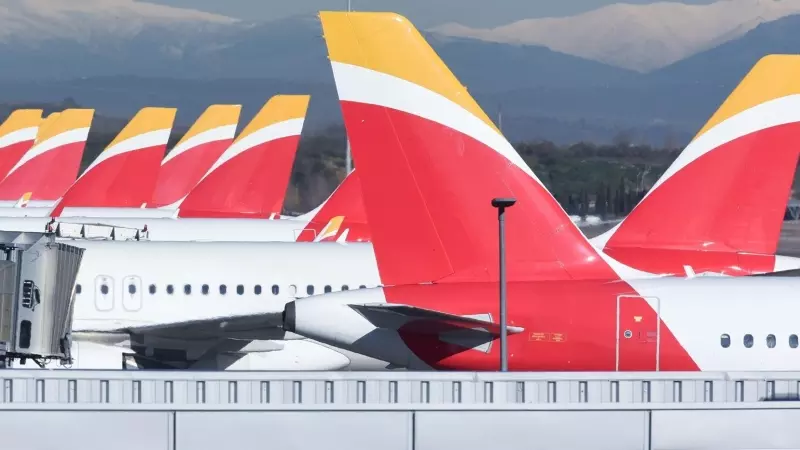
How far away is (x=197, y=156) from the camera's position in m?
51.8

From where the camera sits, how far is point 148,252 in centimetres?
2481

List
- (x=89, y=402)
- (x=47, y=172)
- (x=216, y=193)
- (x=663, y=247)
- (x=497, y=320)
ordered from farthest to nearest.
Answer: (x=47, y=172) < (x=216, y=193) < (x=663, y=247) < (x=497, y=320) < (x=89, y=402)

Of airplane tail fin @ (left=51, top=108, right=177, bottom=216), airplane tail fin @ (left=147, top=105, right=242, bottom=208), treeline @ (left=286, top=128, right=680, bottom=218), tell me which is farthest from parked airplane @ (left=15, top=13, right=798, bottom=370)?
treeline @ (left=286, top=128, right=680, bottom=218)

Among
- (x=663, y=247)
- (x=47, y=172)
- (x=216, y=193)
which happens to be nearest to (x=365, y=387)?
(x=663, y=247)

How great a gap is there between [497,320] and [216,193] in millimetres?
26037

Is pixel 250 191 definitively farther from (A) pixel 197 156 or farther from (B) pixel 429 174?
(B) pixel 429 174

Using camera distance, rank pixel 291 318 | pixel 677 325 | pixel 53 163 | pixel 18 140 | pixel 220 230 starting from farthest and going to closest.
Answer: pixel 18 140 < pixel 53 163 < pixel 220 230 < pixel 291 318 < pixel 677 325

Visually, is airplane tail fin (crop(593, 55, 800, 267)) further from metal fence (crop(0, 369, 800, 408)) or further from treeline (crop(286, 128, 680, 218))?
treeline (crop(286, 128, 680, 218))

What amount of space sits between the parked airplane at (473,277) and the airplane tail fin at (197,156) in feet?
116

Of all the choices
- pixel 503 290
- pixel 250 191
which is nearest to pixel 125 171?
pixel 250 191

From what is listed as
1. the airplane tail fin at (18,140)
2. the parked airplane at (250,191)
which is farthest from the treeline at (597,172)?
the airplane tail fin at (18,140)

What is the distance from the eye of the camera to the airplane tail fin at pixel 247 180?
40.6m

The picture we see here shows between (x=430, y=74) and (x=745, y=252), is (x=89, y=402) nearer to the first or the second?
(x=430, y=74)

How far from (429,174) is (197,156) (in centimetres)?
3661
